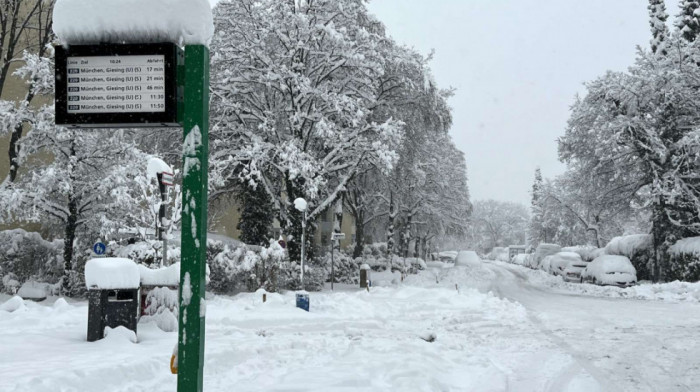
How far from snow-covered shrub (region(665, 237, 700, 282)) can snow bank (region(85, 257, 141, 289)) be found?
937 inches

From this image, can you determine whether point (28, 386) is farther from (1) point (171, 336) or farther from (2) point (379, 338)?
(2) point (379, 338)

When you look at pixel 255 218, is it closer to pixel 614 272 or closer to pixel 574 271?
pixel 614 272

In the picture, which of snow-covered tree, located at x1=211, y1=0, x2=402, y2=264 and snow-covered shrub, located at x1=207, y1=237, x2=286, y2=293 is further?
snow-covered tree, located at x1=211, y1=0, x2=402, y2=264

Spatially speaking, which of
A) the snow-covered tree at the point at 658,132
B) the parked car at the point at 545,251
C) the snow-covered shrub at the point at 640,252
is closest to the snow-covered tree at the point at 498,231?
the parked car at the point at 545,251

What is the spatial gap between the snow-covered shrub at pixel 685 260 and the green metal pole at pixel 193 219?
26195mm

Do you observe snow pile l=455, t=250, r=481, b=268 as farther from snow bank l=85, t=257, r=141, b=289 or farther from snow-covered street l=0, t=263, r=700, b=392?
snow bank l=85, t=257, r=141, b=289

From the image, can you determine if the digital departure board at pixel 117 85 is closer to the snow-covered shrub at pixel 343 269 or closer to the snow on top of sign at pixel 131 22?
the snow on top of sign at pixel 131 22

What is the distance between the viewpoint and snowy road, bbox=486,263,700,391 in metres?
7.88

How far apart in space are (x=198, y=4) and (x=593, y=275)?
96.7ft

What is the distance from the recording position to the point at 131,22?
12.1 feet

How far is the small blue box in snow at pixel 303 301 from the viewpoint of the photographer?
15326mm

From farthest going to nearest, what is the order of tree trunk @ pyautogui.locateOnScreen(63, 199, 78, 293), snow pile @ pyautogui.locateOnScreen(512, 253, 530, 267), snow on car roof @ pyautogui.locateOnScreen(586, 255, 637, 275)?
1. snow pile @ pyautogui.locateOnScreen(512, 253, 530, 267)
2. snow on car roof @ pyautogui.locateOnScreen(586, 255, 637, 275)
3. tree trunk @ pyautogui.locateOnScreen(63, 199, 78, 293)

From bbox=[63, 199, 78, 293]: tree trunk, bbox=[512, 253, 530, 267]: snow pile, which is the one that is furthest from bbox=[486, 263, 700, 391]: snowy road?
bbox=[512, 253, 530, 267]: snow pile

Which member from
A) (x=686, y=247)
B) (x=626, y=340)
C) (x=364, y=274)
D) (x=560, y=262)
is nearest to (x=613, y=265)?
(x=686, y=247)
